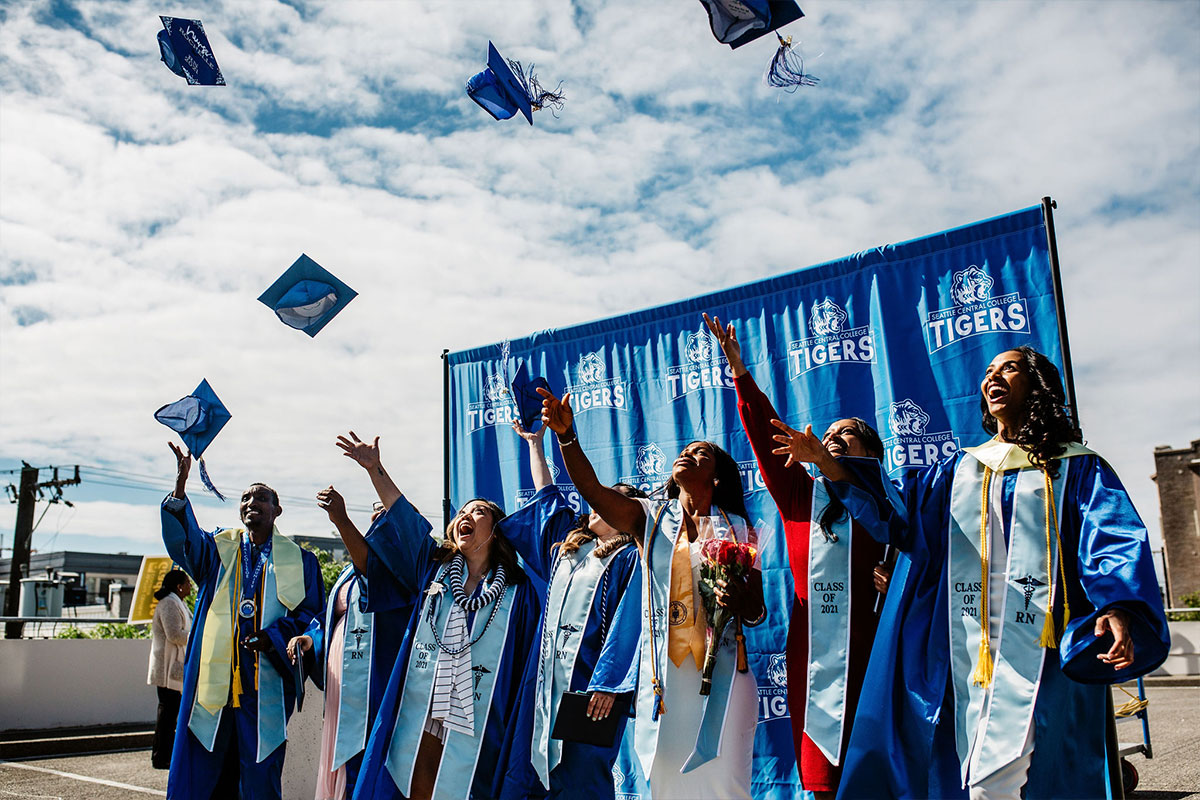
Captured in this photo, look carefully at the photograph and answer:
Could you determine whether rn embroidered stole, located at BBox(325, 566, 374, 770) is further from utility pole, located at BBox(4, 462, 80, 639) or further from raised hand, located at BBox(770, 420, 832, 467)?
utility pole, located at BBox(4, 462, 80, 639)

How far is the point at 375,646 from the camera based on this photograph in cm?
542

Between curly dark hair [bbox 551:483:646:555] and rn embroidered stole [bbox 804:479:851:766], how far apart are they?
108 cm

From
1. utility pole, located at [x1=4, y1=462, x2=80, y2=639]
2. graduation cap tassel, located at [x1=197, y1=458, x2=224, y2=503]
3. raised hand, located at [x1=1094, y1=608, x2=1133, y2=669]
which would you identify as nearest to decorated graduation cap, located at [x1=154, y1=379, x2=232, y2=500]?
graduation cap tassel, located at [x1=197, y1=458, x2=224, y2=503]

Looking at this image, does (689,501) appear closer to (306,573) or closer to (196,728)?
(306,573)

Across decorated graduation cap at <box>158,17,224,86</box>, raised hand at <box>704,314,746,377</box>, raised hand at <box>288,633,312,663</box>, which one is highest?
decorated graduation cap at <box>158,17,224,86</box>

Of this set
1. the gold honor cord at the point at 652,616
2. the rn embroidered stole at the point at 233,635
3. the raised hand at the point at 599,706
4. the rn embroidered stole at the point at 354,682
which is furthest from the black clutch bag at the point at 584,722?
the rn embroidered stole at the point at 233,635

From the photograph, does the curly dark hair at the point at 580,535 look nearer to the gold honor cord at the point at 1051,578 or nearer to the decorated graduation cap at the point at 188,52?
the gold honor cord at the point at 1051,578

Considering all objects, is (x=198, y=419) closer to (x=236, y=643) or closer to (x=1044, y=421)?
(x=236, y=643)

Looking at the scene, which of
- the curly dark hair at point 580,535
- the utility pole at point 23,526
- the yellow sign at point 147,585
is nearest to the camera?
the curly dark hair at point 580,535

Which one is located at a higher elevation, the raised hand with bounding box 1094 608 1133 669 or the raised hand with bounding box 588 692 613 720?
the raised hand with bounding box 1094 608 1133 669

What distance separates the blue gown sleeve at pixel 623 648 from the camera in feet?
13.6

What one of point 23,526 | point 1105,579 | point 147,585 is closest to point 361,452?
point 1105,579

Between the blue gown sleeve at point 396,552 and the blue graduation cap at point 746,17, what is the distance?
2737 millimetres

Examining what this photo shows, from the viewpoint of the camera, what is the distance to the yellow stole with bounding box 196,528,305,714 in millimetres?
5547
